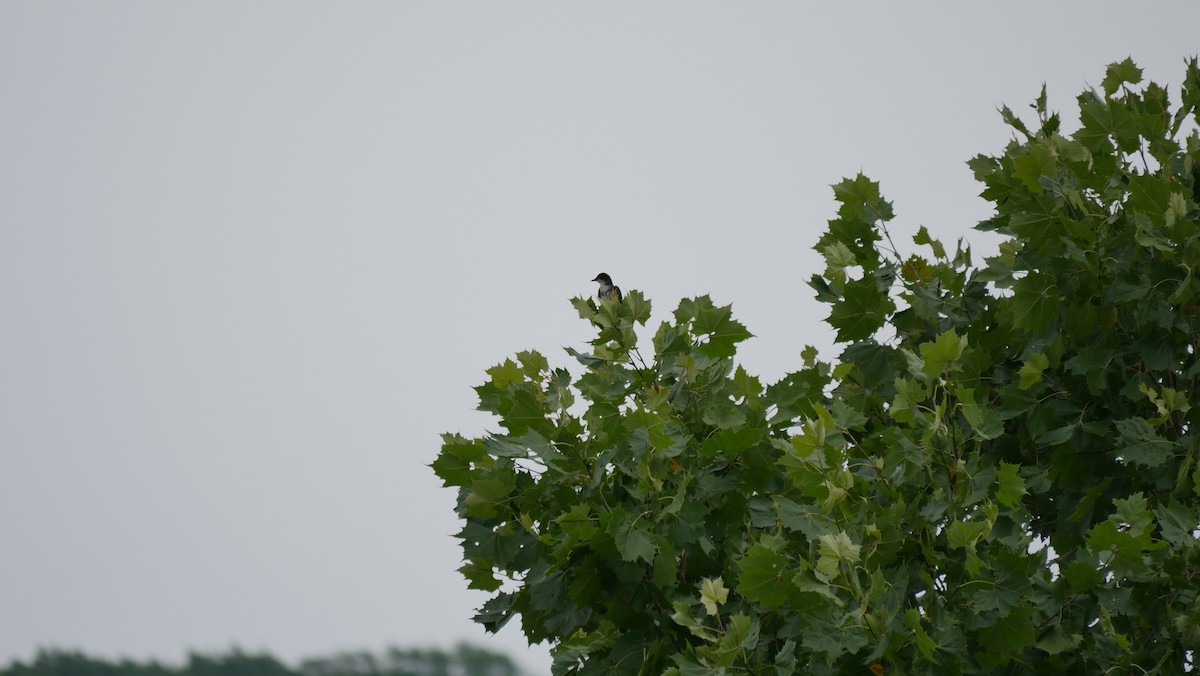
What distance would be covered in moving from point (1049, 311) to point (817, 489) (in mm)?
2224

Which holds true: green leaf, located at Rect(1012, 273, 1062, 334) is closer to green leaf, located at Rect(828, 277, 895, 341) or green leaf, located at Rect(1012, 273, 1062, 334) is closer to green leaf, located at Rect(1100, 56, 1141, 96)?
green leaf, located at Rect(828, 277, 895, 341)

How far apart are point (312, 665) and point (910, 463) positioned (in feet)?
127

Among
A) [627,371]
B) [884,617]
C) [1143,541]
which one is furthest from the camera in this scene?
[627,371]

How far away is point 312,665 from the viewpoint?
4219 cm

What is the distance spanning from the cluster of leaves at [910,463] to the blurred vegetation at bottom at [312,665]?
120 ft

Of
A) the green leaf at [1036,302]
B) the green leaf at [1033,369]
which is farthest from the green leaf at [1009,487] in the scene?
the green leaf at [1036,302]

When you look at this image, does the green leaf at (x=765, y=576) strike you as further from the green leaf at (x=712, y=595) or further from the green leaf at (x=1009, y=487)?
the green leaf at (x=1009, y=487)

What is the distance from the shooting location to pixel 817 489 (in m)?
6.23

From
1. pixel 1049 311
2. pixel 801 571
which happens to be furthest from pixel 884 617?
pixel 1049 311

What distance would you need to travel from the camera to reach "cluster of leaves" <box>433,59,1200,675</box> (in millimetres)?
5988

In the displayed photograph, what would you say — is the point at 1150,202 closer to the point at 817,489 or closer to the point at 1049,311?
the point at 1049,311

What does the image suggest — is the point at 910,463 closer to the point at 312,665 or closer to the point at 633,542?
the point at 633,542

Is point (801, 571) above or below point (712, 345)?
below

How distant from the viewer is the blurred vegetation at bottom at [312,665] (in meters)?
40.4
